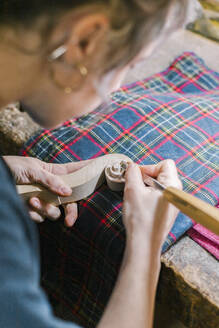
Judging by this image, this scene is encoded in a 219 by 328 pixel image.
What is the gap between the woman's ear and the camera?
50 centimetres

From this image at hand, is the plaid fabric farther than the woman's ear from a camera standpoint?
Yes

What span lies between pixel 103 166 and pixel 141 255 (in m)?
0.30

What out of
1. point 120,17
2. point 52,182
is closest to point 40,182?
point 52,182

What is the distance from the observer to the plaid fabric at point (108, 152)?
94 cm

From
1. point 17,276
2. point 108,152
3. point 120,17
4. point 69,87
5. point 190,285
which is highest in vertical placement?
point 120,17

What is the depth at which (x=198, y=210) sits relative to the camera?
75 cm

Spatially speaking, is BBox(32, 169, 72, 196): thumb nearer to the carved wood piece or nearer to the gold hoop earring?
the carved wood piece

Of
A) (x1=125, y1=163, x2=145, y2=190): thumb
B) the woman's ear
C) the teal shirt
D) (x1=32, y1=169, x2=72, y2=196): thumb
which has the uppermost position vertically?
the woman's ear

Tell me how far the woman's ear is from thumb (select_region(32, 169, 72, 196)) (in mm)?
440

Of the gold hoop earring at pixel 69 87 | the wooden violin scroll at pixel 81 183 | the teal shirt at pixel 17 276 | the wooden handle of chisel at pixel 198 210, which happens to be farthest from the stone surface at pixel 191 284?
the gold hoop earring at pixel 69 87

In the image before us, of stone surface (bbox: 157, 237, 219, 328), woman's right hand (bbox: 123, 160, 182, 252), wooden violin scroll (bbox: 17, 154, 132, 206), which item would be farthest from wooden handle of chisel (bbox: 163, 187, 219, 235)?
wooden violin scroll (bbox: 17, 154, 132, 206)

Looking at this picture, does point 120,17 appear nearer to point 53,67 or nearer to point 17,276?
point 53,67

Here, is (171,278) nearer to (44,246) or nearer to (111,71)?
(44,246)

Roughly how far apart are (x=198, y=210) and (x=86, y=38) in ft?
1.36
